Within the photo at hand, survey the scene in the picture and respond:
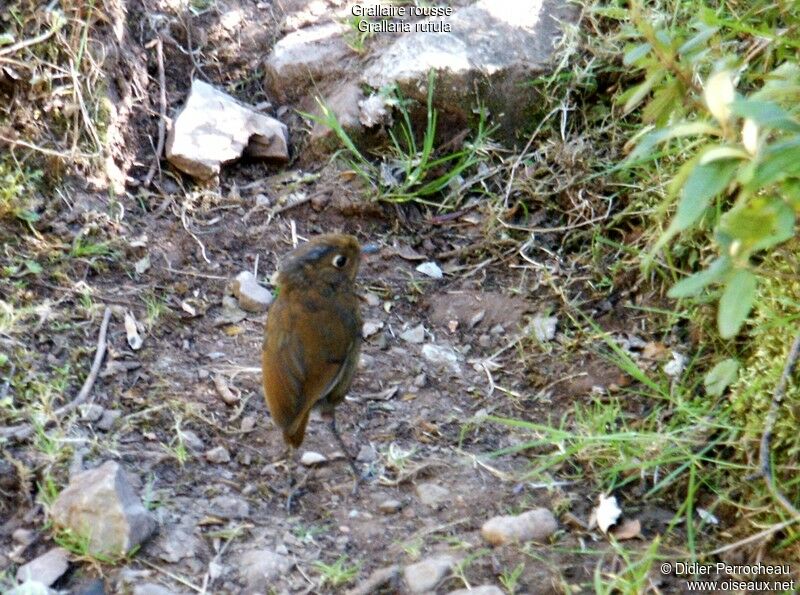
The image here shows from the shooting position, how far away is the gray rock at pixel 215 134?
5.52m

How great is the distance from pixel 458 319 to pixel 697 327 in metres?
1.15

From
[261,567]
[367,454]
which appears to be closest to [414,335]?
[367,454]

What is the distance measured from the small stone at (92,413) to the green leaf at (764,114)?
9.27ft

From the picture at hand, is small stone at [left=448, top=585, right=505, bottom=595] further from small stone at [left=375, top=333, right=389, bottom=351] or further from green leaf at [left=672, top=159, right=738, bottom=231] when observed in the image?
small stone at [left=375, top=333, right=389, bottom=351]

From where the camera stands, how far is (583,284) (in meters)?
5.09

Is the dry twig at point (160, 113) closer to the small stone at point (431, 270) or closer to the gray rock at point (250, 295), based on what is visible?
the gray rock at point (250, 295)

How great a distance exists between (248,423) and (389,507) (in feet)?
2.61

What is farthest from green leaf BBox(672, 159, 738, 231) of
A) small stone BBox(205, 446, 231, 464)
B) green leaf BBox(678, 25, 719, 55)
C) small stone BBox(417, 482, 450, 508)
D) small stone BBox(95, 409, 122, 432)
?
small stone BBox(95, 409, 122, 432)

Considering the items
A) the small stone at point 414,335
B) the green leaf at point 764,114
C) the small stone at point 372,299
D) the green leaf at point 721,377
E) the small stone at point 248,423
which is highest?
the green leaf at point 764,114

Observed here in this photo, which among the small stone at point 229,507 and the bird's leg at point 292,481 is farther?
the bird's leg at point 292,481

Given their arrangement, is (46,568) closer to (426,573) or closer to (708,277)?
(426,573)

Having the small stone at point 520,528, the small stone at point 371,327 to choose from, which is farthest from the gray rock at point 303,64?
the small stone at point 520,528

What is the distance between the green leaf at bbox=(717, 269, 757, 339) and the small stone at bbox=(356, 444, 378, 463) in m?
2.05

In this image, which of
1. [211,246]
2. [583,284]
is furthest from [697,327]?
[211,246]
